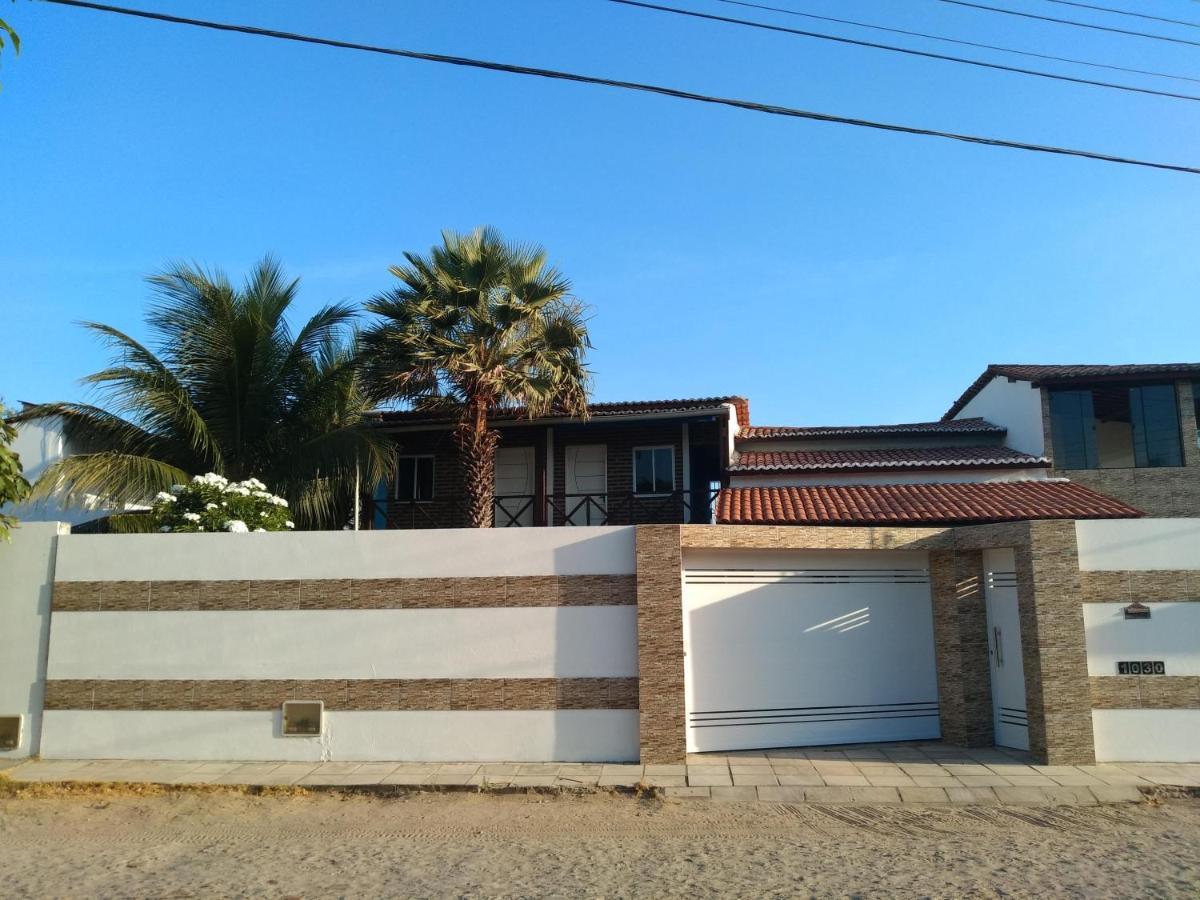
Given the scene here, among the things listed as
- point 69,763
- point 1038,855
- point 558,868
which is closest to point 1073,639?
point 1038,855

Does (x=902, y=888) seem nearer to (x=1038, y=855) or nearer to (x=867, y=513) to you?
(x=1038, y=855)

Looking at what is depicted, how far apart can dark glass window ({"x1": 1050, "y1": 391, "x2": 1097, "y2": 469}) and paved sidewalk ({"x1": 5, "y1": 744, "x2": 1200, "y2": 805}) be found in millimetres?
8116

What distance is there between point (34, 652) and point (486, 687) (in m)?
5.44

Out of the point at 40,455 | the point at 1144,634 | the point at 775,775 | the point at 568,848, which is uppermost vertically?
the point at 40,455

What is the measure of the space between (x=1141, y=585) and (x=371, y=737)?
349 inches

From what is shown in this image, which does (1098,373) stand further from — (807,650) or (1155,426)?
(807,650)

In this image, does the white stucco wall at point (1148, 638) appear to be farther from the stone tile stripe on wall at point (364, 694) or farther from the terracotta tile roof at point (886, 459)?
the terracotta tile roof at point (886, 459)

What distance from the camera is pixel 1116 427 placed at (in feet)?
54.5

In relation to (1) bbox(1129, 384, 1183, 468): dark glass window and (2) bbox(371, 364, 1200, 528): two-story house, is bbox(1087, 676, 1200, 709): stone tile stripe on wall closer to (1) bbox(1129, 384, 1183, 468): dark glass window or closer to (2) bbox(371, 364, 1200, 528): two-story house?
(2) bbox(371, 364, 1200, 528): two-story house

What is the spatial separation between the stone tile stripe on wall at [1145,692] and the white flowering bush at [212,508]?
10.2 metres

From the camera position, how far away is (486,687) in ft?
33.4

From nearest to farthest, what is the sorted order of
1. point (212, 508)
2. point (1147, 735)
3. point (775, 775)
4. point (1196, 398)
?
point (775, 775), point (1147, 735), point (212, 508), point (1196, 398)

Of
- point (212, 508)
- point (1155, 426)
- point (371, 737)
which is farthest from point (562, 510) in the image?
point (1155, 426)

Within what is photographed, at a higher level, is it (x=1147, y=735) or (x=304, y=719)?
(x=304, y=719)
